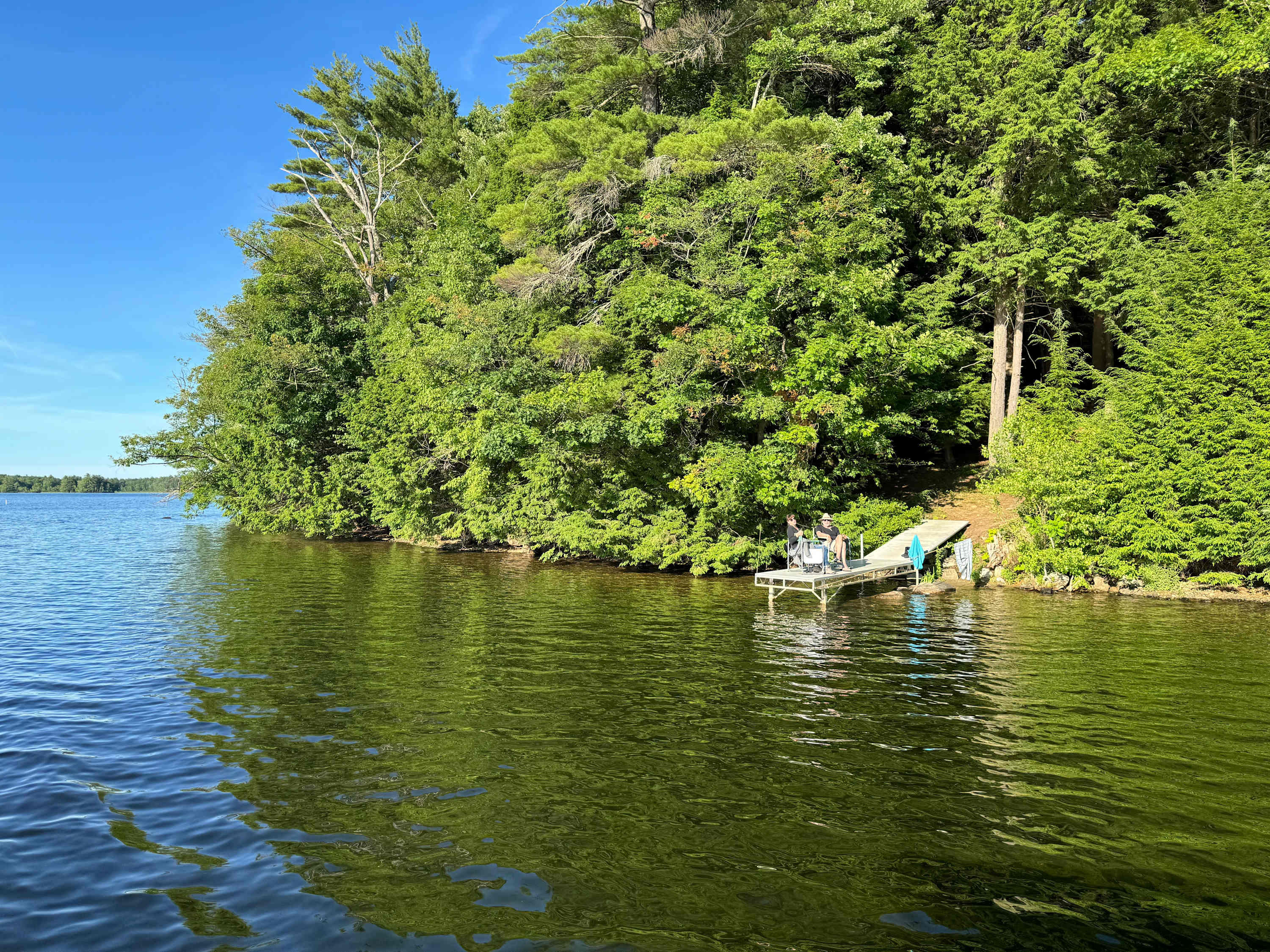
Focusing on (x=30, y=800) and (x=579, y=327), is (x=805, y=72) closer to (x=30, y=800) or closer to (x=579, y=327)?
(x=579, y=327)

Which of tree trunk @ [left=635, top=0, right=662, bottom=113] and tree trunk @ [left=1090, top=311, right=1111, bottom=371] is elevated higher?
tree trunk @ [left=635, top=0, right=662, bottom=113]

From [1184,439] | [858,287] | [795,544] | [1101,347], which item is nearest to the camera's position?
[1184,439]

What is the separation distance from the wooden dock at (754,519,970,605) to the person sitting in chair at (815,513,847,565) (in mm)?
336

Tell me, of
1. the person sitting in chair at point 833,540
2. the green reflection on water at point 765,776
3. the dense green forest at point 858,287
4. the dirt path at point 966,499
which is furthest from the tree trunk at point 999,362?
the green reflection on water at point 765,776

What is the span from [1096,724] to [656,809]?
6064 mm

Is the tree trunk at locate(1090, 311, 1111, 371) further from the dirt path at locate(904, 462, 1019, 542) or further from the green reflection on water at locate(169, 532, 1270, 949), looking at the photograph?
the green reflection on water at locate(169, 532, 1270, 949)

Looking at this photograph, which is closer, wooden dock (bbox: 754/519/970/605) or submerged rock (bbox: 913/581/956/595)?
wooden dock (bbox: 754/519/970/605)

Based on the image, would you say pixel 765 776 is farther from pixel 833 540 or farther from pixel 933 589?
pixel 933 589

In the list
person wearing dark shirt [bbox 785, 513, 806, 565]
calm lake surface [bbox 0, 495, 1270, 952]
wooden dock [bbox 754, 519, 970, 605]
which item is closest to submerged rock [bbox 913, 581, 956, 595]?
wooden dock [bbox 754, 519, 970, 605]

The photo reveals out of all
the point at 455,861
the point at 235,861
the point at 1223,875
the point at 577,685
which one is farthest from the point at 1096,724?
the point at 235,861

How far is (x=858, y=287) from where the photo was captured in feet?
76.7

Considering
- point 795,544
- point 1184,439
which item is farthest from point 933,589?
point 1184,439

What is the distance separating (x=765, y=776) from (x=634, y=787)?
1.38m

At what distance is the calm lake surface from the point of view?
5242 mm
